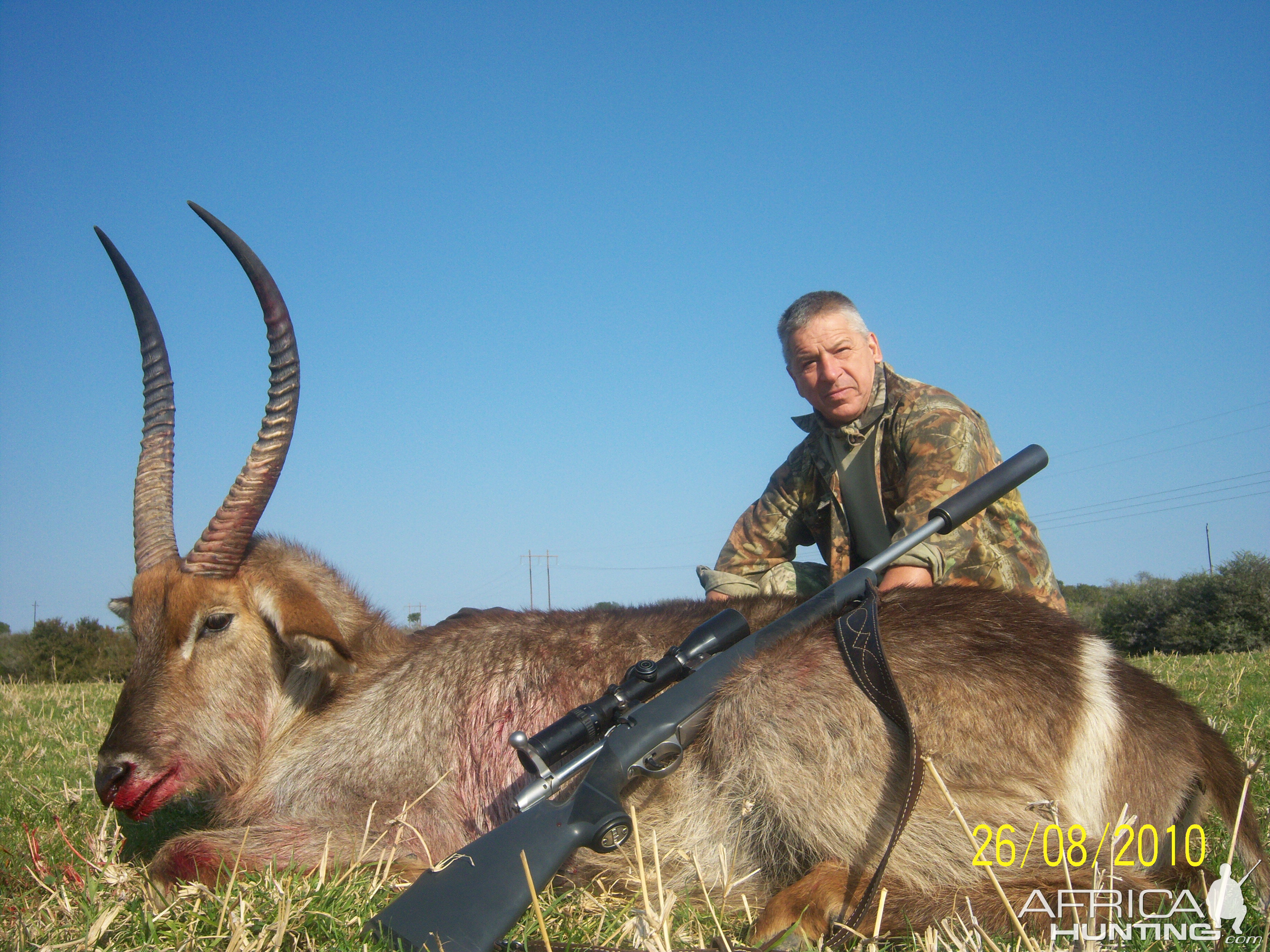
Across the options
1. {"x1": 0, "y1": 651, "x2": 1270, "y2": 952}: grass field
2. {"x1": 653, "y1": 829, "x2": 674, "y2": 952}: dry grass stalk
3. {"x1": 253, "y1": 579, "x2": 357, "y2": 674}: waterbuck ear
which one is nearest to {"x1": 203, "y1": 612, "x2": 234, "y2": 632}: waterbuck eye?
{"x1": 253, "y1": 579, "x2": 357, "y2": 674}: waterbuck ear

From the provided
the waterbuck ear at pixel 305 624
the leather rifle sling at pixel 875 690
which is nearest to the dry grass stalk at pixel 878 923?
the leather rifle sling at pixel 875 690

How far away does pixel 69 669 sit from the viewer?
648 inches

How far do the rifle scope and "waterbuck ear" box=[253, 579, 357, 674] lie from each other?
3.41 feet

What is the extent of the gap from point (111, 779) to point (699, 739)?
7.45ft

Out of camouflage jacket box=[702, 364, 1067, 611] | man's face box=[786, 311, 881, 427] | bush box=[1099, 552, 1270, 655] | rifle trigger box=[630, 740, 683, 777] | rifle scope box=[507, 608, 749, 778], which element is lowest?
bush box=[1099, 552, 1270, 655]

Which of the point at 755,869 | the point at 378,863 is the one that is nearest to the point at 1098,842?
the point at 755,869

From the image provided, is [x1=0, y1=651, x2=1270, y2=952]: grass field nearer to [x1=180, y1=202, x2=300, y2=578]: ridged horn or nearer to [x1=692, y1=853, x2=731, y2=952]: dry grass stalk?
[x1=692, y1=853, x2=731, y2=952]: dry grass stalk

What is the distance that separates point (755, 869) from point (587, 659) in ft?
3.31

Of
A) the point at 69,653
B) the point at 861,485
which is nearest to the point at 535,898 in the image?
the point at 861,485

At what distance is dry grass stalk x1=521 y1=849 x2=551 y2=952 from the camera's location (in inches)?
78.1

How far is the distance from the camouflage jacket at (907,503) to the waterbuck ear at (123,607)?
3.13 m

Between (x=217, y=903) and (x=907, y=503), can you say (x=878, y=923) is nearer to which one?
(x=217, y=903)

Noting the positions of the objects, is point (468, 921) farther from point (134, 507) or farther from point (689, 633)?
point (134, 507)

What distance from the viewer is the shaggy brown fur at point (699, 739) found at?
110 inches
